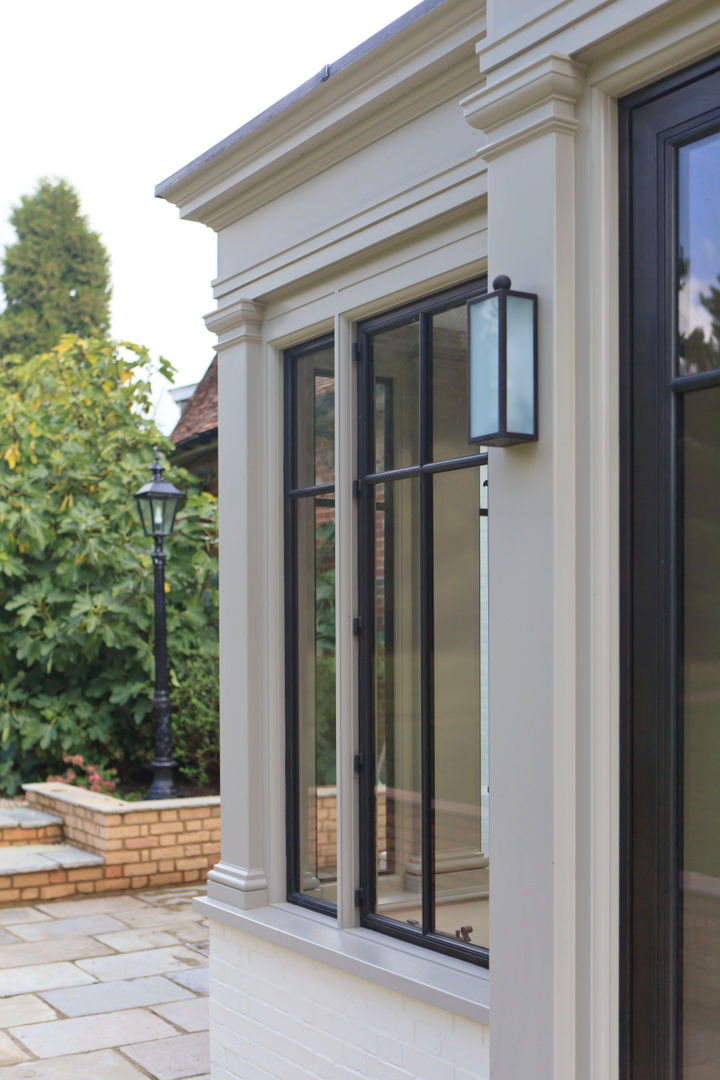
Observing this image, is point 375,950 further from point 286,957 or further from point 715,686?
point 715,686

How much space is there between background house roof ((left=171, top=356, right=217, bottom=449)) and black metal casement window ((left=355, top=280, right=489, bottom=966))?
9192 millimetres

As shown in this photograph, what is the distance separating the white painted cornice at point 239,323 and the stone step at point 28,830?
5.13 meters

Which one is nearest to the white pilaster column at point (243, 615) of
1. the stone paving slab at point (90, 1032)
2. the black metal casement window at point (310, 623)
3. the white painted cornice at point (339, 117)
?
the black metal casement window at point (310, 623)

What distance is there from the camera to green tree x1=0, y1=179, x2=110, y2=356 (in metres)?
27.7

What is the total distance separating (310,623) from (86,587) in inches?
223

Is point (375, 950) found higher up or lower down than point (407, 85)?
lower down

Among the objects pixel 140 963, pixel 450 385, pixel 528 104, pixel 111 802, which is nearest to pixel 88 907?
pixel 111 802

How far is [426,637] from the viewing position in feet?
11.1

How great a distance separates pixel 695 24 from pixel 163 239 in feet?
127

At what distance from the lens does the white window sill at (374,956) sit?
9.88ft

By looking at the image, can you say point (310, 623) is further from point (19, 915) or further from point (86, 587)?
point (86, 587)

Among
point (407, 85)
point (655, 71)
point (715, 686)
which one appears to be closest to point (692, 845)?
point (715, 686)

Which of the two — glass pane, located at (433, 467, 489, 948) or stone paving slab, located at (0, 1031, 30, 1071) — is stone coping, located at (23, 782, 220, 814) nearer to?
stone paving slab, located at (0, 1031, 30, 1071)

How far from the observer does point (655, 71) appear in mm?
2348
